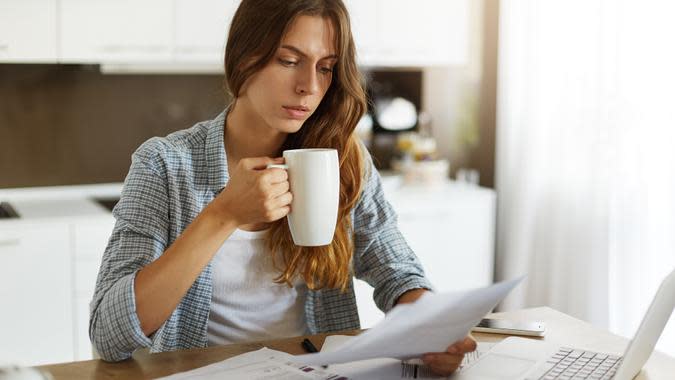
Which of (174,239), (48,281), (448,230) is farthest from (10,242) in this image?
(448,230)

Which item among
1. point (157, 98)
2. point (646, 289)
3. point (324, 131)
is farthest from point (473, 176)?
point (324, 131)

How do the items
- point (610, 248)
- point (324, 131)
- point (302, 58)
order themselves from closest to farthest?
1. point (302, 58)
2. point (324, 131)
3. point (610, 248)

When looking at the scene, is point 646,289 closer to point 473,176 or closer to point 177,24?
point 473,176

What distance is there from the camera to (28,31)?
2.95 meters

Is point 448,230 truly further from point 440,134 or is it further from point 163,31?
point 163,31

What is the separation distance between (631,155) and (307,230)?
1.94 metres

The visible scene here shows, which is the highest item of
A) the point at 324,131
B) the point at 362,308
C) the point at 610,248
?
the point at 324,131

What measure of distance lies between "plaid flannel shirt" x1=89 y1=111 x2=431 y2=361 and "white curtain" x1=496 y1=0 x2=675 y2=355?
1437 mm

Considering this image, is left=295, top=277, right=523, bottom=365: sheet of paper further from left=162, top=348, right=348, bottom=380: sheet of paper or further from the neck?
the neck

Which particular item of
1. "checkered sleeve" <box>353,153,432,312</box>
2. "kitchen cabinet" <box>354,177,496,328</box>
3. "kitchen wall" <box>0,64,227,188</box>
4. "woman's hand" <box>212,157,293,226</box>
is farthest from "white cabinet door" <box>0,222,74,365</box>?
"woman's hand" <box>212,157,293,226</box>

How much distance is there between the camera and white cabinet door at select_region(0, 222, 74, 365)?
2785 mm

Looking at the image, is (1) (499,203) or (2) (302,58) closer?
(2) (302,58)

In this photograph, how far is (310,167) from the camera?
1.24 metres

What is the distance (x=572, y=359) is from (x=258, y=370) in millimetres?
480
